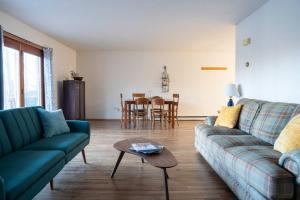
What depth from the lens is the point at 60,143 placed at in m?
2.59

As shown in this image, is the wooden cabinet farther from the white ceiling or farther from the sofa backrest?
the sofa backrest

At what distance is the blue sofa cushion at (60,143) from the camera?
2479 mm

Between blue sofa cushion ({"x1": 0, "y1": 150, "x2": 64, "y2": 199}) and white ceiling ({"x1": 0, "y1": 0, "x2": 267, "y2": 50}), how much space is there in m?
2.32

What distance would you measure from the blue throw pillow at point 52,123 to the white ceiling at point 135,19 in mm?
1709

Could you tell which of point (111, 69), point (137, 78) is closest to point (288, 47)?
point (137, 78)

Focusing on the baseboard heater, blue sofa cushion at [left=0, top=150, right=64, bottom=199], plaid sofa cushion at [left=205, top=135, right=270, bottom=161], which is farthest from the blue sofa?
the baseboard heater

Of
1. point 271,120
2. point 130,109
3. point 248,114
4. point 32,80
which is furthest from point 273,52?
point 32,80

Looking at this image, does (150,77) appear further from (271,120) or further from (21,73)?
(271,120)

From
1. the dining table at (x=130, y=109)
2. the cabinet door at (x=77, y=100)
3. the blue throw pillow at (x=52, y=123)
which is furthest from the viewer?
the cabinet door at (x=77, y=100)

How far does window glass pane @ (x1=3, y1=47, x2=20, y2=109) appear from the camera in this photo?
13.2 ft

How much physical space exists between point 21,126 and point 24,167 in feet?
2.95

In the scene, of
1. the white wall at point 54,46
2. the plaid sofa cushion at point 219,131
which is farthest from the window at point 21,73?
the plaid sofa cushion at point 219,131

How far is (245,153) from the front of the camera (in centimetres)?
210

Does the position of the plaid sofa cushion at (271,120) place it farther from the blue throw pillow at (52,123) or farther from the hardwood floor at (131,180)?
the blue throw pillow at (52,123)
